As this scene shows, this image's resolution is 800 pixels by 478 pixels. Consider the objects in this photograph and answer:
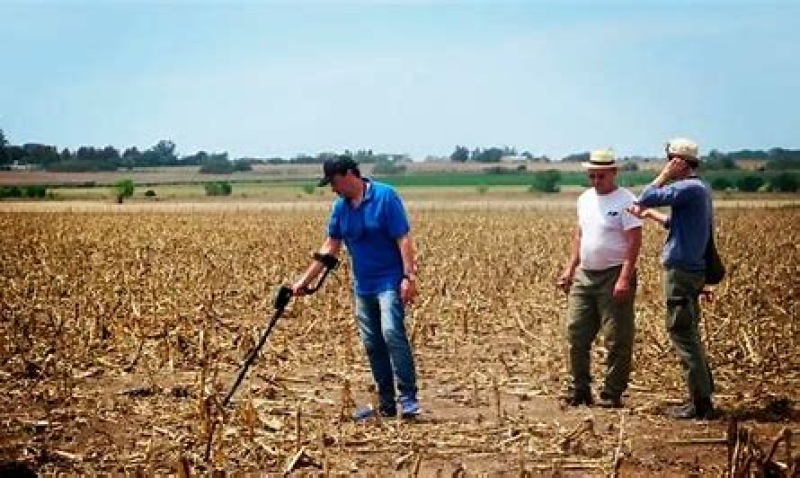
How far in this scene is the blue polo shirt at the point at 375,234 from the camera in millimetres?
7598

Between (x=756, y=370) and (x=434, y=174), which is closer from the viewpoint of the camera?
(x=756, y=370)

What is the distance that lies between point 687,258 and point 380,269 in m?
2.23

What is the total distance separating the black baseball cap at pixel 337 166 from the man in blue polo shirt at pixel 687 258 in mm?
2087

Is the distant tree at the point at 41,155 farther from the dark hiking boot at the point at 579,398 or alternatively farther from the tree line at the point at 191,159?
the dark hiking boot at the point at 579,398

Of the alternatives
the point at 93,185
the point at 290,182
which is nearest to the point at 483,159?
the point at 290,182

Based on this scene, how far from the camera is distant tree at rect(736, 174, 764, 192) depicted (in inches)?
2945

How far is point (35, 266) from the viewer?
18625 millimetres

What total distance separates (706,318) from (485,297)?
3.63 meters

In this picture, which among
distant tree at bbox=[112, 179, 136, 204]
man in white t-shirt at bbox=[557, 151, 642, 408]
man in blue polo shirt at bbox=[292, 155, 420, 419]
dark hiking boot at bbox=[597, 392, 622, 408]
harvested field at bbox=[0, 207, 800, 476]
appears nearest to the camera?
harvested field at bbox=[0, 207, 800, 476]

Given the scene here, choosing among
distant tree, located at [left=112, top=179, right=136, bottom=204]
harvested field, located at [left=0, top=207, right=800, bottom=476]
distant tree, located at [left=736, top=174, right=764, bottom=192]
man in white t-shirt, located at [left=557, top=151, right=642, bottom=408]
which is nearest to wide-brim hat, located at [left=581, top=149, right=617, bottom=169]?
man in white t-shirt, located at [left=557, top=151, right=642, bottom=408]

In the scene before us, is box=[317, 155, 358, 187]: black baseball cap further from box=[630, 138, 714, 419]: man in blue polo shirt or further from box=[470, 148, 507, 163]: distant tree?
box=[470, 148, 507, 163]: distant tree

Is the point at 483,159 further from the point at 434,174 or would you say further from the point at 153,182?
the point at 153,182

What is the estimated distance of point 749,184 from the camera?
74812mm

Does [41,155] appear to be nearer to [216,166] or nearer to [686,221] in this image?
[216,166]
